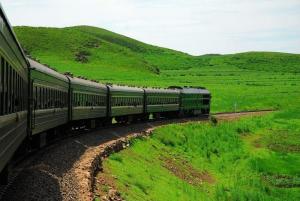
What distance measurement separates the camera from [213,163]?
38719 millimetres

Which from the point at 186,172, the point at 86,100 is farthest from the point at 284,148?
the point at 86,100

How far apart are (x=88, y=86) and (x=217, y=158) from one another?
11.8 metres

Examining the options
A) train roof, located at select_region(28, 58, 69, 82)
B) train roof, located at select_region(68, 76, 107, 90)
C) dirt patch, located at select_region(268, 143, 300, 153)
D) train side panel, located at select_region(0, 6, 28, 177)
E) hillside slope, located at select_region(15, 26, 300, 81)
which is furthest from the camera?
hillside slope, located at select_region(15, 26, 300, 81)

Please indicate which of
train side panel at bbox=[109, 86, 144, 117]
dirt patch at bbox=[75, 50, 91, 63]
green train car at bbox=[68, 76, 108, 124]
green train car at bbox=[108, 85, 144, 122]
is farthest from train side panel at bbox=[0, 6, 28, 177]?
dirt patch at bbox=[75, 50, 91, 63]

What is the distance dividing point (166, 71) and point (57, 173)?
487 feet

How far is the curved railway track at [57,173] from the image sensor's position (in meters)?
15.0

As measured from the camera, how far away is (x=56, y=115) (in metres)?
25.4

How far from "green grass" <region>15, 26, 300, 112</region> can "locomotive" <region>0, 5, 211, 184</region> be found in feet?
96.4

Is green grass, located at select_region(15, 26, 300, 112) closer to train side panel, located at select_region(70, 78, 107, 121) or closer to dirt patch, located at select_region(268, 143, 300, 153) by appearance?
dirt patch, located at select_region(268, 143, 300, 153)

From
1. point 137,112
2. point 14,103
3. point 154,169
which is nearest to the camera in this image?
point 14,103

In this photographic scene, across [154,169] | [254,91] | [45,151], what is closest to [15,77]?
[45,151]

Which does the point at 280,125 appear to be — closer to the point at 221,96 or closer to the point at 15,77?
the point at 221,96

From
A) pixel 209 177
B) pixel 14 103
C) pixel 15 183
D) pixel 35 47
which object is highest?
pixel 35 47

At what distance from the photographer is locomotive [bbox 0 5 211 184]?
12258 millimetres
